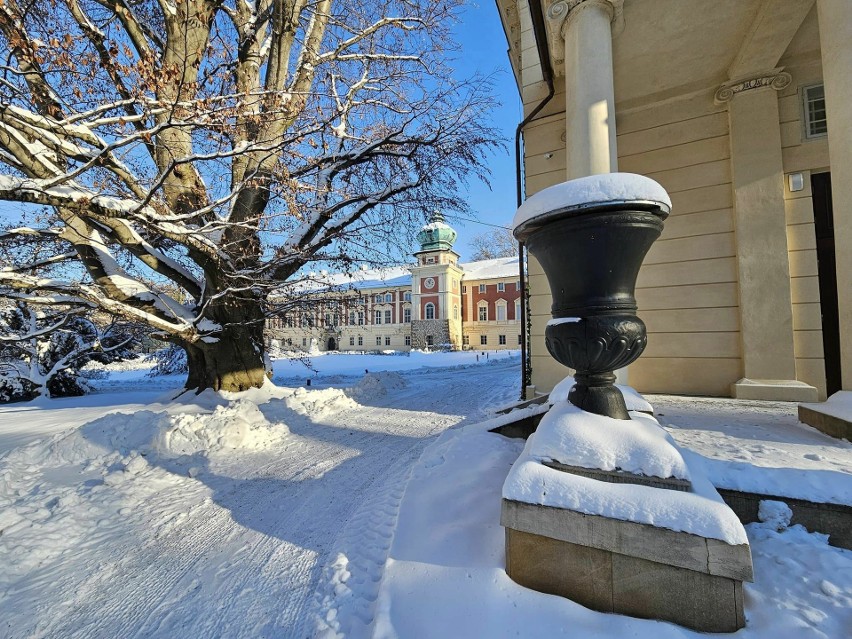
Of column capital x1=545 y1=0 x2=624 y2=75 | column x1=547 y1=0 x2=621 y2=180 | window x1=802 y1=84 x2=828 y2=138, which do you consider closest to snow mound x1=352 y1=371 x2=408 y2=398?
column x1=547 y1=0 x2=621 y2=180

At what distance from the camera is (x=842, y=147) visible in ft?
10.6

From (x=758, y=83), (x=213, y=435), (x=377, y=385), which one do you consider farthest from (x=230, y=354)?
(x=758, y=83)

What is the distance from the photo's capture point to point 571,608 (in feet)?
5.08

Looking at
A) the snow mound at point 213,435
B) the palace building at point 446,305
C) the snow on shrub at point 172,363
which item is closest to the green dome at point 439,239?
the palace building at point 446,305

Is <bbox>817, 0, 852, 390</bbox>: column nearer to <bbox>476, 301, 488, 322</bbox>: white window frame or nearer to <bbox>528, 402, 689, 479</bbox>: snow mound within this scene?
<bbox>528, 402, 689, 479</bbox>: snow mound

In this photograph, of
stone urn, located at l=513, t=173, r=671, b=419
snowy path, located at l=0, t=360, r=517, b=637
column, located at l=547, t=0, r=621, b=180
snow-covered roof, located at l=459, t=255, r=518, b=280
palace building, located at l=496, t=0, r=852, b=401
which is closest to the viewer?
snowy path, located at l=0, t=360, r=517, b=637

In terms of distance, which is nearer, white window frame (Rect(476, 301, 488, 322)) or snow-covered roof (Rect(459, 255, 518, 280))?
snow-covered roof (Rect(459, 255, 518, 280))

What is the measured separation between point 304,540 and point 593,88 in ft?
18.0

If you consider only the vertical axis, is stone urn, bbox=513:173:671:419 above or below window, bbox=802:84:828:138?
below

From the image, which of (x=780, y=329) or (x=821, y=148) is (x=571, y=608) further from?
(x=821, y=148)

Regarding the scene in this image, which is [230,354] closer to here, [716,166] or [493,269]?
[716,166]

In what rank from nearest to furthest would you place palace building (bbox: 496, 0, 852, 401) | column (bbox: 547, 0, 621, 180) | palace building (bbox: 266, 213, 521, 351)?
column (bbox: 547, 0, 621, 180) → palace building (bbox: 496, 0, 852, 401) → palace building (bbox: 266, 213, 521, 351)

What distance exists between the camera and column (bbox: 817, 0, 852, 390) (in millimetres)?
3197

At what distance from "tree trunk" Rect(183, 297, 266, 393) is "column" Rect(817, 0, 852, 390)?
28.4 ft
